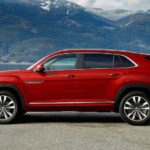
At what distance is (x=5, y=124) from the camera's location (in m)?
9.36

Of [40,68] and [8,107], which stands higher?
[40,68]

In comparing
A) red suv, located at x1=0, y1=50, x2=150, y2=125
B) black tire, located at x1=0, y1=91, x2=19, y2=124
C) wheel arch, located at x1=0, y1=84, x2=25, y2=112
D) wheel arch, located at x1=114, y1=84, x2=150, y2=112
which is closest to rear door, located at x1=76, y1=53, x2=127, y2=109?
red suv, located at x1=0, y1=50, x2=150, y2=125

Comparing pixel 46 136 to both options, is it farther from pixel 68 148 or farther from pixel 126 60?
pixel 126 60

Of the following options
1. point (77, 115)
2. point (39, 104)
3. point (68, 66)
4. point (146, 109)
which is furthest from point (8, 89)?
A: point (146, 109)

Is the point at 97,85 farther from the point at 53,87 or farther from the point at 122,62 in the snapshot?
the point at 53,87

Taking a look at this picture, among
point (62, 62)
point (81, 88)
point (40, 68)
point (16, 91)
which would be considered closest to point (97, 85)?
point (81, 88)

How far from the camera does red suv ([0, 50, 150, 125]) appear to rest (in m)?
9.23

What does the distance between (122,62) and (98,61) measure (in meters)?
0.49

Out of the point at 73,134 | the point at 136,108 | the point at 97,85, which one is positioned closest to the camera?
the point at 73,134

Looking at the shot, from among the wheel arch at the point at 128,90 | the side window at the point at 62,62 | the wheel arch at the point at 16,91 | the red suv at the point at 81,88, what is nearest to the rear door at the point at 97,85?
the red suv at the point at 81,88

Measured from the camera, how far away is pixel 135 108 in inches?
362

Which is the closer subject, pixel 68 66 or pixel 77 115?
pixel 68 66

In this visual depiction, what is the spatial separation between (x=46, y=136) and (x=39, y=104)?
70.7 inches

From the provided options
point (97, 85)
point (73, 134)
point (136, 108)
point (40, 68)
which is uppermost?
point (40, 68)
